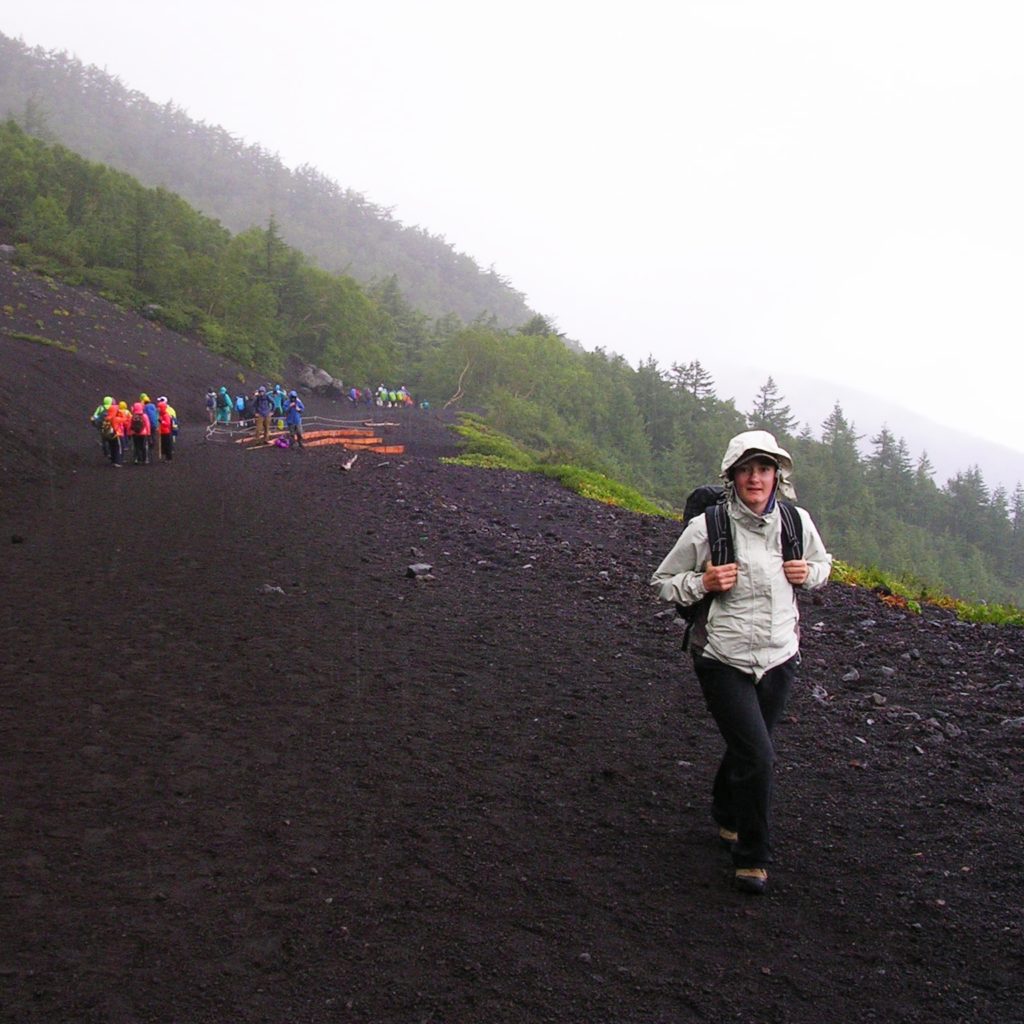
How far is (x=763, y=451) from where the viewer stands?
12.6ft

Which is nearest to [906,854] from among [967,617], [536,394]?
[967,617]

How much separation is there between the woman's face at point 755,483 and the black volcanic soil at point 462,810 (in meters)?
1.74

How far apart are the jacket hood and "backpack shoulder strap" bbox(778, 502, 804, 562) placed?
10 cm

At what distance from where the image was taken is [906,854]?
4.25m

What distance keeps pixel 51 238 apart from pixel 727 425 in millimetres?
74193

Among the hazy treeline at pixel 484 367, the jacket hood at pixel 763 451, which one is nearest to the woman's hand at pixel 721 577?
the jacket hood at pixel 763 451

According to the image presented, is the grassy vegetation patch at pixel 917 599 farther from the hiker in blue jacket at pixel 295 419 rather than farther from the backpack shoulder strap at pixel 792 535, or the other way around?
the hiker in blue jacket at pixel 295 419

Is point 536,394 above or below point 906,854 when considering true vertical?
above

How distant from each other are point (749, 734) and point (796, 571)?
0.76 metres

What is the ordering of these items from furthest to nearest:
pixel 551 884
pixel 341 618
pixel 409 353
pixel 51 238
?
pixel 409 353, pixel 51 238, pixel 341 618, pixel 551 884

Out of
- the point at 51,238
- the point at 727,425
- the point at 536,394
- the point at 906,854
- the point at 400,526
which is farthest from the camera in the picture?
the point at 727,425

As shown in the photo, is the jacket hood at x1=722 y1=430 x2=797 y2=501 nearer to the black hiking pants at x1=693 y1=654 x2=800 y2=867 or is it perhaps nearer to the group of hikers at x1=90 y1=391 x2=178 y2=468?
the black hiking pants at x1=693 y1=654 x2=800 y2=867

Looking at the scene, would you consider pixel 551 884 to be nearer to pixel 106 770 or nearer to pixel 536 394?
pixel 106 770

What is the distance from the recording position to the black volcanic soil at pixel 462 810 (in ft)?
10.6
